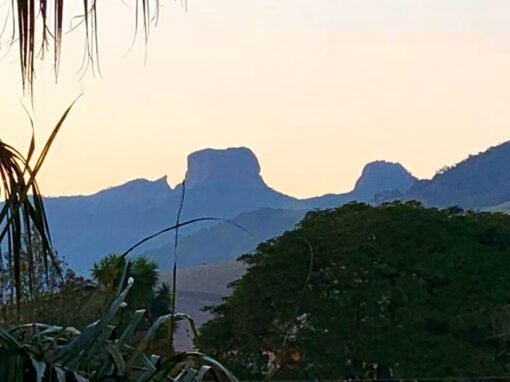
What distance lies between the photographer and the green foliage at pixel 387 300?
15.7 metres

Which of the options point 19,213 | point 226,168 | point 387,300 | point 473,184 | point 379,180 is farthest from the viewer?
point 379,180

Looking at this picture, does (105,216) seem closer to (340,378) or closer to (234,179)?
(234,179)

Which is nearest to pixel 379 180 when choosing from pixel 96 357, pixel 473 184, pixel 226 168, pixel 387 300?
pixel 226 168

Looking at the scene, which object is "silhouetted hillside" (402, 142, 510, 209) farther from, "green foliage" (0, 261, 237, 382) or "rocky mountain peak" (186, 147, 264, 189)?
"green foliage" (0, 261, 237, 382)

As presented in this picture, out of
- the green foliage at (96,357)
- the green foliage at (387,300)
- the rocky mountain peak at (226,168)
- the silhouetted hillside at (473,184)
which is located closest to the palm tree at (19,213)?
the green foliage at (96,357)

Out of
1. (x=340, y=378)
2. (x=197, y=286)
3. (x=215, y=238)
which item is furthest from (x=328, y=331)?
(x=215, y=238)

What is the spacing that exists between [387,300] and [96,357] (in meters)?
15.4

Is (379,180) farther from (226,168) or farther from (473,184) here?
(473,184)

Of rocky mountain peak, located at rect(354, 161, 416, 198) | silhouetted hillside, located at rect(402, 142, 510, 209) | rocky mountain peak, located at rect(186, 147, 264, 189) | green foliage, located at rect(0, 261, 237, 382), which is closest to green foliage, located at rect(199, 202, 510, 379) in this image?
green foliage, located at rect(0, 261, 237, 382)

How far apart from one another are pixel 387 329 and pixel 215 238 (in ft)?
81.0

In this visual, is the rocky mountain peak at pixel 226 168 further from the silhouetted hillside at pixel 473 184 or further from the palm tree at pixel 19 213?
the palm tree at pixel 19 213

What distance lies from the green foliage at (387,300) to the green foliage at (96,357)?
13969 mm

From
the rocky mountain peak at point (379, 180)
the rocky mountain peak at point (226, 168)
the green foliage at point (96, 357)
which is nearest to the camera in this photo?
the green foliage at point (96, 357)

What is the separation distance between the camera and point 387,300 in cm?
1630
